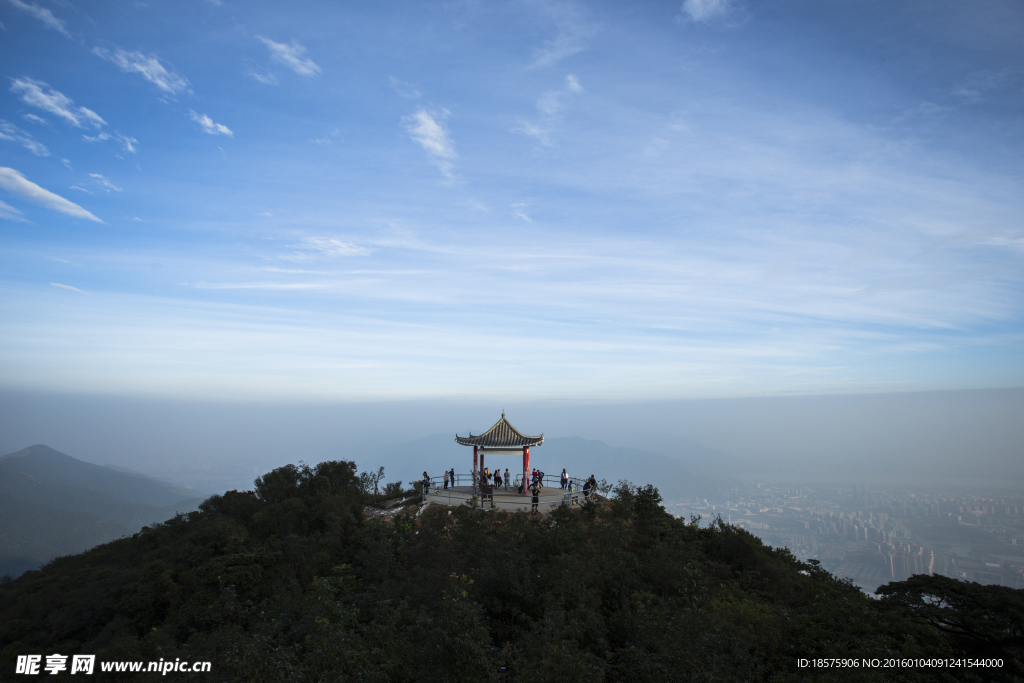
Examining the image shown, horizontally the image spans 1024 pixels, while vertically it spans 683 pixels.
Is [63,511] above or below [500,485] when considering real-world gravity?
below

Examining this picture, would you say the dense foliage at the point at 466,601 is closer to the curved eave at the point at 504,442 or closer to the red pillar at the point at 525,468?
the curved eave at the point at 504,442

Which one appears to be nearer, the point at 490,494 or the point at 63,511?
the point at 490,494

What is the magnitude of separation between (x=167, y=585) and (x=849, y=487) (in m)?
193

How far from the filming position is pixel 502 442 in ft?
88.9

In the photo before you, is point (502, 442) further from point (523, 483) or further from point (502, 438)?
point (523, 483)

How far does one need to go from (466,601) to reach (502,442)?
47.5 ft

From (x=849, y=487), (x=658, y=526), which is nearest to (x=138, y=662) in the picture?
(x=658, y=526)

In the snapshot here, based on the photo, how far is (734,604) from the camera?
15.3 meters

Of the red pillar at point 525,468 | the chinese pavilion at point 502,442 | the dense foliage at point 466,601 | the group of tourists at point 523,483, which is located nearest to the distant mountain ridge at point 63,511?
the dense foliage at point 466,601

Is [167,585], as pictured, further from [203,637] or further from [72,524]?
[72,524]

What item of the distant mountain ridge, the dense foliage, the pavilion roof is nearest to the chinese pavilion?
the pavilion roof

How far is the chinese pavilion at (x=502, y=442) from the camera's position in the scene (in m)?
26.9

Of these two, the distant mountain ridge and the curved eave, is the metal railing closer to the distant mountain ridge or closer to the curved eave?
the curved eave

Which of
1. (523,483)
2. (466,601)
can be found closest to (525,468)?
(523,483)
